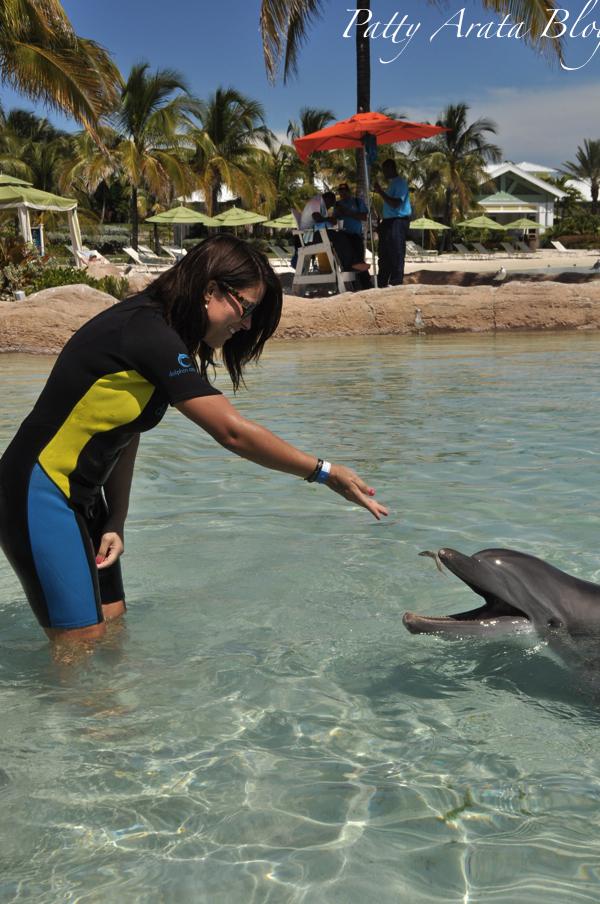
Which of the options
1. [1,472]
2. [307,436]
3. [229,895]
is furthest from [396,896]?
[307,436]

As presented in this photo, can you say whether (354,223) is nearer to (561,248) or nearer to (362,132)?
(362,132)

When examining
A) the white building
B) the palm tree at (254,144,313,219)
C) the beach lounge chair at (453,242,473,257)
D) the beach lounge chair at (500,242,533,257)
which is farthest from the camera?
the white building

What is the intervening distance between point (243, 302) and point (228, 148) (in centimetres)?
3653

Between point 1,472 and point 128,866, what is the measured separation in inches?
40.9

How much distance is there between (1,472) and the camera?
2363 millimetres

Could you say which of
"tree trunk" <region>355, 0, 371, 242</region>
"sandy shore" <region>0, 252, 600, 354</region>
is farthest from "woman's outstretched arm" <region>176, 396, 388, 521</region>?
"tree trunk" <region>355, 0, 371, 242</region>

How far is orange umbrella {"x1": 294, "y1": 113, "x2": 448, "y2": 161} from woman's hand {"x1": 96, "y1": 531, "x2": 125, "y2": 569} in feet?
40.5

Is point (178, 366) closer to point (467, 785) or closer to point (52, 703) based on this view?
point (52, 703)

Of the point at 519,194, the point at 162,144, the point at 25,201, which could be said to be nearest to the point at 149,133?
the point at 162,144

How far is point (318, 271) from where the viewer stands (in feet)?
50.6

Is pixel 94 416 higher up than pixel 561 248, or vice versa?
pixel 561 248

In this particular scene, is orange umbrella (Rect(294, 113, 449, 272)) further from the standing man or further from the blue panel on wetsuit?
the blue panel on wetsuit

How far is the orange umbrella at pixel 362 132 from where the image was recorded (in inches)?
550

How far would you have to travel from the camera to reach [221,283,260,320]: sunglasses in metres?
2.22
